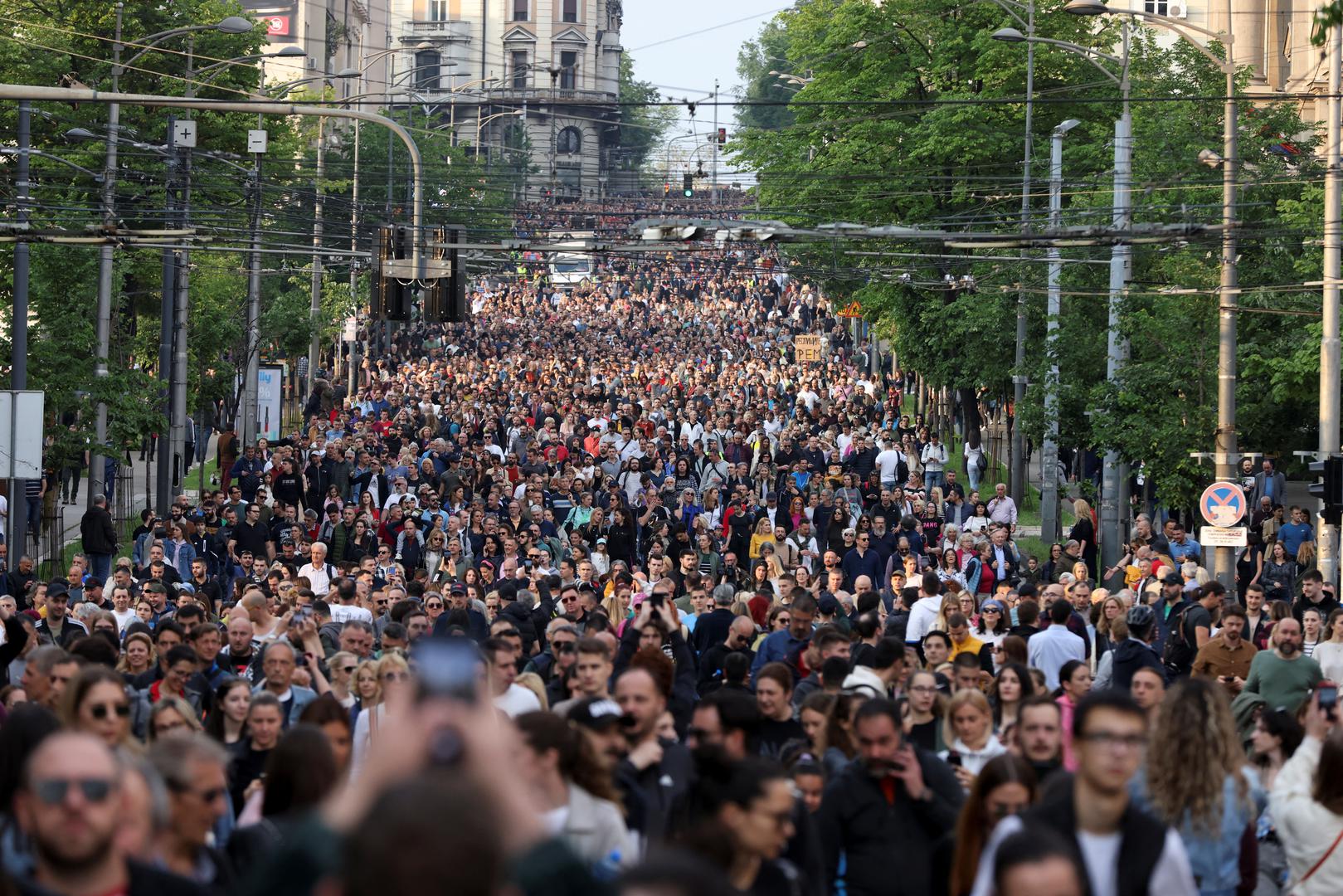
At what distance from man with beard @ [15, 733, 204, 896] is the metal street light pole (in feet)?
98.7

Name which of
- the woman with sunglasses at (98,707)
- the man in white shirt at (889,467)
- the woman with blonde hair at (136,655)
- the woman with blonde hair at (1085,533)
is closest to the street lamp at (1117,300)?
the woman with blonde hair at (1085,533)

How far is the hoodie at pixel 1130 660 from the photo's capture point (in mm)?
14539

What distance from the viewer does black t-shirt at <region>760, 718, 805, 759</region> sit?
410 inches

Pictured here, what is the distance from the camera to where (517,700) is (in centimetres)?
1098

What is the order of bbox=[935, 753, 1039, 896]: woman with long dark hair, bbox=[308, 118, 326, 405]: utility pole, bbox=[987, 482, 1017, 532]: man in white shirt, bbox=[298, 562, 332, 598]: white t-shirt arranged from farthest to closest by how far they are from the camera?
1. bbox=[308, 118, 326, 405]: utility pole
2. bbox=[987, 482, 1017, 532]: man in white shirt
3. bbox=[298, 562, 332, 598]: white t-shirt
4. bbox=[935, 753, 1039, 896]: woman with long dark hair

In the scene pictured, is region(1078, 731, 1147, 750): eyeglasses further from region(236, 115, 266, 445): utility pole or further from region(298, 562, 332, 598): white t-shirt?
region(236, 115, 266, 445): utility pole

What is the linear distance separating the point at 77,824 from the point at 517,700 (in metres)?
5.72

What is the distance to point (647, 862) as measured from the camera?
3.94m

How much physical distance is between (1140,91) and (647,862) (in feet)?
133

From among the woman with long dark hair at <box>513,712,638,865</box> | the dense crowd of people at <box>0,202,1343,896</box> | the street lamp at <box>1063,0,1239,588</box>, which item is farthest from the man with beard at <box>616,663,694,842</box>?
the street lamp at <box>1063,0,1239,588</box>

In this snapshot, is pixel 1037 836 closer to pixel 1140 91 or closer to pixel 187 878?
pixel 187 878

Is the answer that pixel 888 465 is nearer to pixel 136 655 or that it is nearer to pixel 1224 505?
pixel 1224 505

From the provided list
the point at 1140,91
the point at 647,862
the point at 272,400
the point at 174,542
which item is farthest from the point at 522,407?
the point at 647,862

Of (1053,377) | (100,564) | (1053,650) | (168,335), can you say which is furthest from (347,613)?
(168,335)
